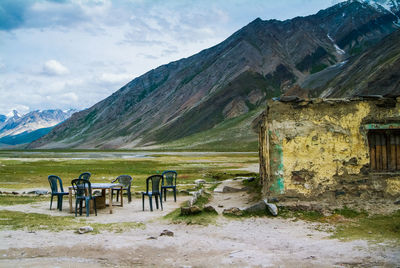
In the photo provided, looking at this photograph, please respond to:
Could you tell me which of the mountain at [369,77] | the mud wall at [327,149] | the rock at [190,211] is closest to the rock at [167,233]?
the rock at [190,211]

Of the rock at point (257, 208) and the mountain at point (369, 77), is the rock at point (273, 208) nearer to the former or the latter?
the rock at point (257, 208)

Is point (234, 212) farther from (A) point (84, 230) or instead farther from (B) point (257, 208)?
(A) point (84, 230)

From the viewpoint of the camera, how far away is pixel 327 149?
565 inches

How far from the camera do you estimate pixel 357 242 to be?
988cm

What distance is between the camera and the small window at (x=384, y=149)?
47.5ft

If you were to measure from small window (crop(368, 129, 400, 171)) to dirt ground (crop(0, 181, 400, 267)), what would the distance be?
4.17 m

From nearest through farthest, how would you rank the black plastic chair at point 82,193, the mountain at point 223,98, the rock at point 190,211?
the rock at point 190,211, the black plastic chair at point 82,193, the mountain at point 223,98

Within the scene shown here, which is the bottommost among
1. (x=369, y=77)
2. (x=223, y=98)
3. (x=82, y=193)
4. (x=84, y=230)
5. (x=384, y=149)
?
(x=84, y=230)

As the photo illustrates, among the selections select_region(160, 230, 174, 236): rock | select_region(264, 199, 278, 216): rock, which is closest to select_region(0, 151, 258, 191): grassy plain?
select_region(264, 199, 278, 216): rock

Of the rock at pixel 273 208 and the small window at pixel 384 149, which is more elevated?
the small window at pixel 384 149

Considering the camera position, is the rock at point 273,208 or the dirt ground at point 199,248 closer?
the dirt ground at point 199,248

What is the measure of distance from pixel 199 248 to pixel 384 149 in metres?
8.76

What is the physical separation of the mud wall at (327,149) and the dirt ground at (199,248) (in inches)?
84.4

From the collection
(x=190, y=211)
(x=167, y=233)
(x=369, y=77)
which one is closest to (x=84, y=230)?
(x=167, y=233)
